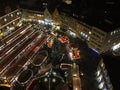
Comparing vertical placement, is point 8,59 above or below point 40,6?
below

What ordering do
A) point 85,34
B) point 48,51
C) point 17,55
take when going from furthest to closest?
point 85,34, point 48,51, point 17,55

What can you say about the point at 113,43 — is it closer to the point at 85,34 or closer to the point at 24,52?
the point at 85,34

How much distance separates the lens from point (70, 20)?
74.6 meters

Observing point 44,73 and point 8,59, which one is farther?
point 8,59

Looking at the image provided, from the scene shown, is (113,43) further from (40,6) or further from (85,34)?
(40,6)

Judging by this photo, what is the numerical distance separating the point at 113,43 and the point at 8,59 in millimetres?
34048

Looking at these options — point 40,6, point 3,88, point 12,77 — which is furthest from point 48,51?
point 40,6

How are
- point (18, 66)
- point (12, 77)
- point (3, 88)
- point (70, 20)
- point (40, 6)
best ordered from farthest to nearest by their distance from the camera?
point (40, 6) < point (70, 20) < point (18, 66) < point (12, 77) < point (3, 88)

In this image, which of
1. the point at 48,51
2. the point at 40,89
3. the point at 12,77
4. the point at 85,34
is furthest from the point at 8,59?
the point at 85,34

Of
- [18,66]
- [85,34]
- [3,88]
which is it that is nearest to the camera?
[3,88]

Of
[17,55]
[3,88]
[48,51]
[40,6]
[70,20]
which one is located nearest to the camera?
[3,88]

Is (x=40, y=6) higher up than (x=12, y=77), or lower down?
higher up

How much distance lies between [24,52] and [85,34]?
24.3m

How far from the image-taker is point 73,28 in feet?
246
